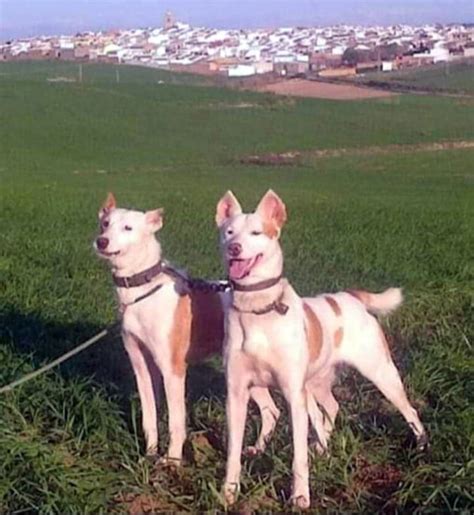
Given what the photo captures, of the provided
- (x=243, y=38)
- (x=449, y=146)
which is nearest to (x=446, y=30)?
(x=243, y=38)

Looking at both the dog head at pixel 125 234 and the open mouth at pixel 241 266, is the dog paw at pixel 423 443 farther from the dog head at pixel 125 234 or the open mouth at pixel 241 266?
the dog head at pixel 125 234

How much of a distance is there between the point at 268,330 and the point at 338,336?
673mm

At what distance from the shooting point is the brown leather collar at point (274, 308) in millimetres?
5676

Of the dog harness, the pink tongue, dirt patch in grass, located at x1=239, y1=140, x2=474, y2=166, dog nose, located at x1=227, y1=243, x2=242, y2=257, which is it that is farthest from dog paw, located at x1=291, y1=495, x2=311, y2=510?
dirt patch in grass, located at x1=239, y1=140, x2=474, y2=166

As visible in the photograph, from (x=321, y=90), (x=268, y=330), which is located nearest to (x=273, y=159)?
(x=321, y=90)

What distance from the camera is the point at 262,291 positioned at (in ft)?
18.5

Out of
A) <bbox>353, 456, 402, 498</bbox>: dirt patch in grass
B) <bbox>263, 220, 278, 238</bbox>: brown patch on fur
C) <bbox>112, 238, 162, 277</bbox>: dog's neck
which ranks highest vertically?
<bbox>263, 220, 278, 238</bbox>: brown patch on fur

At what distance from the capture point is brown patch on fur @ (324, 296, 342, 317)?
248 inches

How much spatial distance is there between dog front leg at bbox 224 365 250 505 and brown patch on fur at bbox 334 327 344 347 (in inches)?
23.4

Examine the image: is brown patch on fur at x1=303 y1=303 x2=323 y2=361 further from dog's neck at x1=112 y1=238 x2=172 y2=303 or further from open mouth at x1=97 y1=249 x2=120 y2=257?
open mouth at x1=97 y1=249 x2=120 y2=257

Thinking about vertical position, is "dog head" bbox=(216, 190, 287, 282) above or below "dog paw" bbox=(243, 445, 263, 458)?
above

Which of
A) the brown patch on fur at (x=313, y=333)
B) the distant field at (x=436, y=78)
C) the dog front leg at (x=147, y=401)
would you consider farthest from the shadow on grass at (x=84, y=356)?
the distant field at (x=436, y=78)

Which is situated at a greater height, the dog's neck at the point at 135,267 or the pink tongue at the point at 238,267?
the pink tongue at the point at 238,267

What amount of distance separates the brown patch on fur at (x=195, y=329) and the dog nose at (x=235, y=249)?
1000mm
